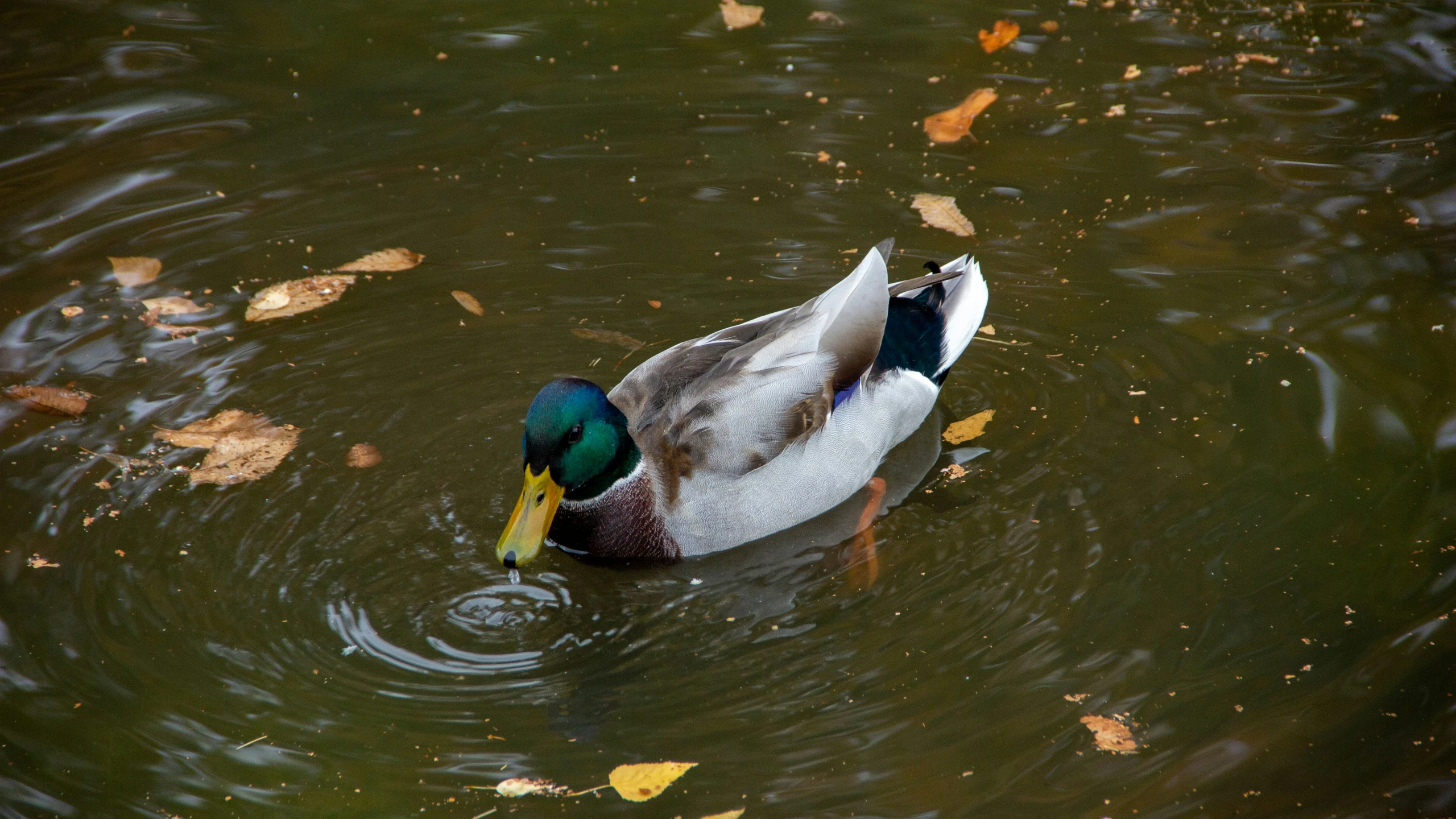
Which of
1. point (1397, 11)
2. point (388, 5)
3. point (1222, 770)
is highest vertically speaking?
point (388, 5)

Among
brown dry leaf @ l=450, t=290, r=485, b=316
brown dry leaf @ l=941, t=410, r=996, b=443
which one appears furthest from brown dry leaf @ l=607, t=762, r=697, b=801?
brown dry leaf @ l=450, t=290, r=485, b=316

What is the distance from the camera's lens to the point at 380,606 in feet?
14.4

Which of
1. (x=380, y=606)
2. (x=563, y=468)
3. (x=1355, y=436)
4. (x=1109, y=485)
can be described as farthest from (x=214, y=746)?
(x=1355, y=436)

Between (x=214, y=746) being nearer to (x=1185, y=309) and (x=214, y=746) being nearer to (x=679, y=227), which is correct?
(x=679, y=227)

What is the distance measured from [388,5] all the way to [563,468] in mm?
5539

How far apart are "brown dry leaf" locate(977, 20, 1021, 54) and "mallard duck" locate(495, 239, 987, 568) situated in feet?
11.8

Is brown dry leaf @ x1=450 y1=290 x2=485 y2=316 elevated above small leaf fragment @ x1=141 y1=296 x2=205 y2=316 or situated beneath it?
situated beneath

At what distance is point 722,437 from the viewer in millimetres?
4668

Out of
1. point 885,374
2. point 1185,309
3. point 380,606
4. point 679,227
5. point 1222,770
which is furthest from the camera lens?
point 679,227

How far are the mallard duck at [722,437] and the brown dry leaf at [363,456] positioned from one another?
0.84 metres

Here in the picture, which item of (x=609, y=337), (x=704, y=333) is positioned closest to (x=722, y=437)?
(x=704, y=333)

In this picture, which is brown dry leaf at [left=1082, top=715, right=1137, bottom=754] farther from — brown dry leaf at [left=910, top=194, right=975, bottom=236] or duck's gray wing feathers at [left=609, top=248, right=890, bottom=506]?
brown dry leaf at [left=910, top=194, right=975, bottom=236]

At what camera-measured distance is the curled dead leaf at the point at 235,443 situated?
5.03m

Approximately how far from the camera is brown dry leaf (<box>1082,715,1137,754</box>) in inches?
146
